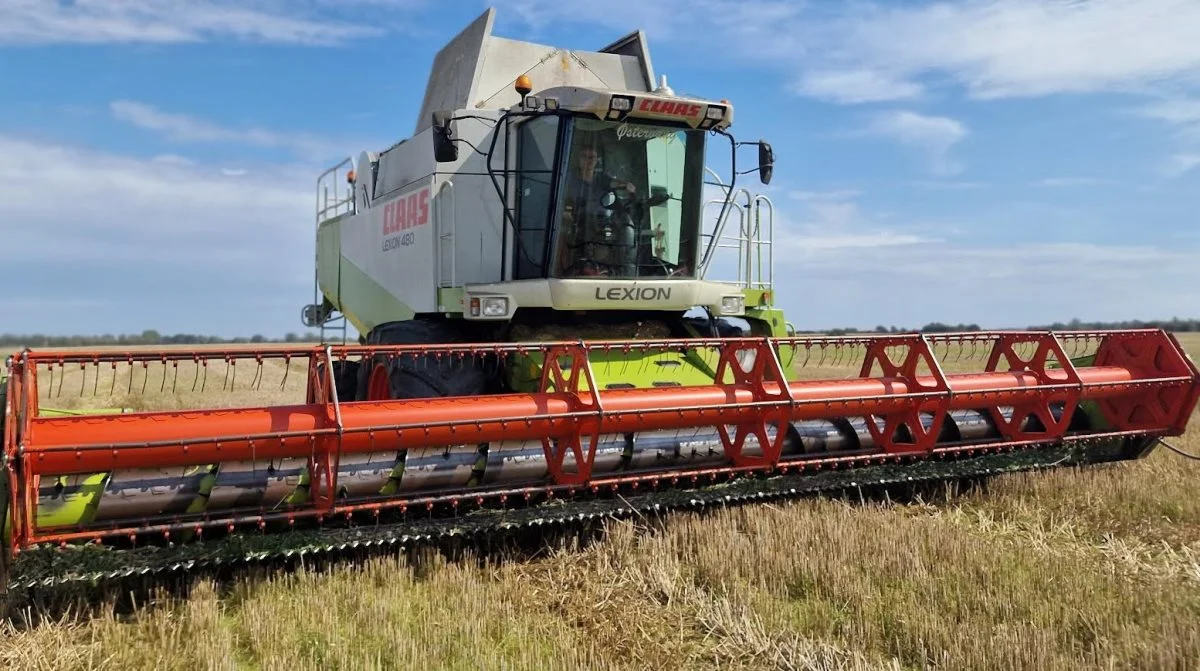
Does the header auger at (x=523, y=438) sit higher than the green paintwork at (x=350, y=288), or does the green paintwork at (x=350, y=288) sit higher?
the green paintwork at (x=350, y=288)

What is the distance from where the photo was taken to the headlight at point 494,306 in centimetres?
504

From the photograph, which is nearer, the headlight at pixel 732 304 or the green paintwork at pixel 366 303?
the headlight at pixel 732 304

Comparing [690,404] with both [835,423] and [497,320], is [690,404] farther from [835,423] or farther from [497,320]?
[497,320]

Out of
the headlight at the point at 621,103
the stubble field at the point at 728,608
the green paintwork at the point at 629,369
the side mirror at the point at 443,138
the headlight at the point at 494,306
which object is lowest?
the stubble field at the point at 728,608

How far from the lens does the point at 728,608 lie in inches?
120

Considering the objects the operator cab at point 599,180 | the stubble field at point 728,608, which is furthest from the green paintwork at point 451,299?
the stubble field at point 728,608

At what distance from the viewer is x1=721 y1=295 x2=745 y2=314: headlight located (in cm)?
568

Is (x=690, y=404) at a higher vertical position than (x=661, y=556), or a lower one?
higher

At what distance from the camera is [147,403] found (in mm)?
11008

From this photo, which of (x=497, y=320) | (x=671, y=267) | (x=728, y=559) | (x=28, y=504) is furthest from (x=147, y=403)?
(x=728, y=559)

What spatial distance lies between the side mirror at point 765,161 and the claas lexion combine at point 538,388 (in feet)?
0.05

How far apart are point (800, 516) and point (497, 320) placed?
2.22 meters

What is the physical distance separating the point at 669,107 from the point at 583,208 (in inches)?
29.8

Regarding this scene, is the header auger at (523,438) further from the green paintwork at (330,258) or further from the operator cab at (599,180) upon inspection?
the green paintwork at (330,258)
